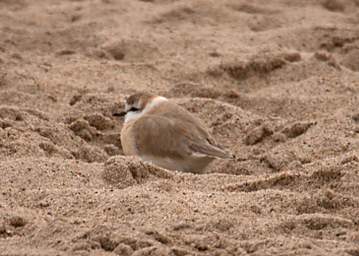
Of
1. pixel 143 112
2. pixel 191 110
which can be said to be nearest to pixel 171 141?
pixel 143 112

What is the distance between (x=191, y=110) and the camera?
584 centimetres

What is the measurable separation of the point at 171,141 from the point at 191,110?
0.84 meters

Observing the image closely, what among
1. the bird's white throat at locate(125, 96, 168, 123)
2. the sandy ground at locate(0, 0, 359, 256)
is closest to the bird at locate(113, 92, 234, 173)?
the bird's white throat at locate(125, 96, 168, 123)

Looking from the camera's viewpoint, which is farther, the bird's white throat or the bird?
the bird's white throat

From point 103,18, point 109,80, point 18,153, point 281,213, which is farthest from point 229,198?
point 103,18

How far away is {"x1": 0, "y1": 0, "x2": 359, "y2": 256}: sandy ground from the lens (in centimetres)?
350

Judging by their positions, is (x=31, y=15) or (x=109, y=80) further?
(x=31, y=15)

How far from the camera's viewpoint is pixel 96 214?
144 inches

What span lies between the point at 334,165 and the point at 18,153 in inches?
60.0

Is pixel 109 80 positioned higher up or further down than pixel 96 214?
further down

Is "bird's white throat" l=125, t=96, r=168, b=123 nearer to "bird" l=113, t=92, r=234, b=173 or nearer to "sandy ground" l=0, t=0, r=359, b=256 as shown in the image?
"bird" l=113, t=92, r=234, b=173

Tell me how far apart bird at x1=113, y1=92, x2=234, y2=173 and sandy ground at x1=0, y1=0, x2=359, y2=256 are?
0.59 feet

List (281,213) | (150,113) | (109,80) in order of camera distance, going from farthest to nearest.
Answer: (109,80) < (150,113) < (281,213)

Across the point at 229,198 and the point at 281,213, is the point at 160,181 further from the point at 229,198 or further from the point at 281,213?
the point at 281,213
